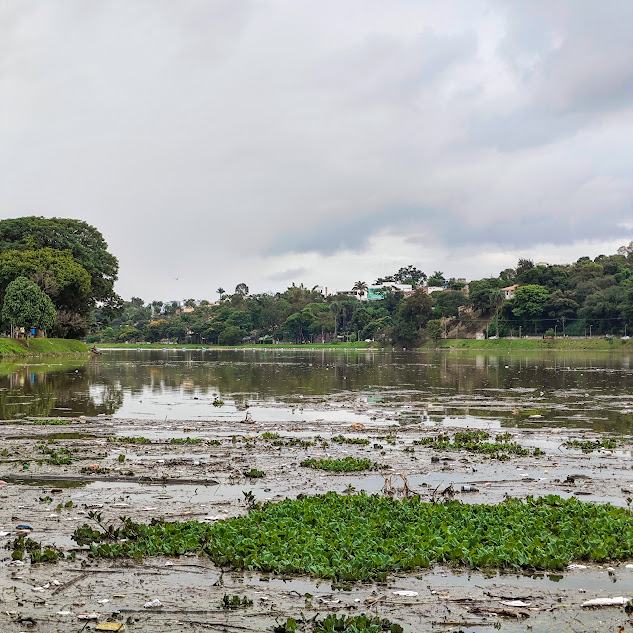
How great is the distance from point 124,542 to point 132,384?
34084 mm

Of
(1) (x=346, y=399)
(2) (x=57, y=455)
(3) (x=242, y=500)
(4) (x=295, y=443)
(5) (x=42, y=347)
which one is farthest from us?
(5) (x=42, y=347)

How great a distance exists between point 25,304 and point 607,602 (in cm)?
7679

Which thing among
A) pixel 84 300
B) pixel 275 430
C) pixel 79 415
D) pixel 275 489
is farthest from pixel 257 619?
pixel 84 300

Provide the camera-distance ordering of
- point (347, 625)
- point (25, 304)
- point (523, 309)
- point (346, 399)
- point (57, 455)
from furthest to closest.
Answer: point (523, 309) → point (25, 304) → point (346, 399) → point (57, 455) → point (347, 625)

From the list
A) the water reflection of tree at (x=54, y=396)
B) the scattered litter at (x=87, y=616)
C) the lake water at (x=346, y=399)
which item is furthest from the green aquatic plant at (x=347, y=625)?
the water reflection of tree at (x=54, y=396)

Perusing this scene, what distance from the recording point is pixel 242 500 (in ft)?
40.5

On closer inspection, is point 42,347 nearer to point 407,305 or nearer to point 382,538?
point 382,538

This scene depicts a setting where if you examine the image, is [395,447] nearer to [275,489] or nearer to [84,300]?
[275,489]

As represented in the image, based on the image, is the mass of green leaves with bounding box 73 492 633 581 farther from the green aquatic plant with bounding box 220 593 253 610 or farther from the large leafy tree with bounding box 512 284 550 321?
the large leafy tree with bounding box 512 284 550 321

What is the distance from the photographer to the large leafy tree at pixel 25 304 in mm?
76562

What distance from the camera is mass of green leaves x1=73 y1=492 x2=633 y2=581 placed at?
894 cm

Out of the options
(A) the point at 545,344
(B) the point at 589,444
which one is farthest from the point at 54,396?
(A) the point at 545,344

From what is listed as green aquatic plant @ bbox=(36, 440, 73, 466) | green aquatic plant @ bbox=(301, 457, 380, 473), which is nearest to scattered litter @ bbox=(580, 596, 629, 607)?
green aquatic plant @ bbox=(301, 457, 380, 473)

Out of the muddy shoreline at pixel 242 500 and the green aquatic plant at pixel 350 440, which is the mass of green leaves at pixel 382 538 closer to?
the muddy shoreline at pixel 242 500
